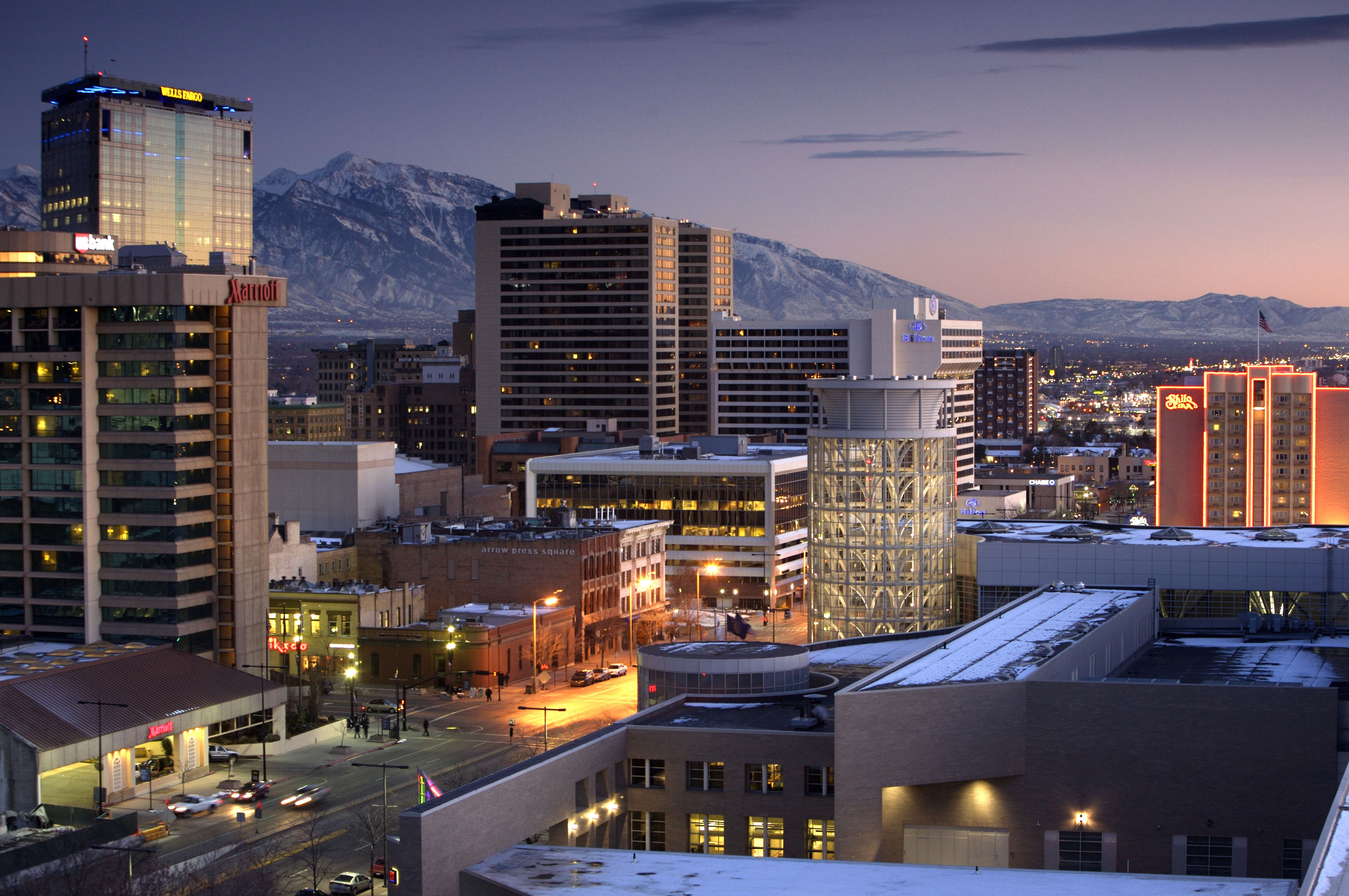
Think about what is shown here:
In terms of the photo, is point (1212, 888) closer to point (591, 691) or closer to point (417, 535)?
point (591, 691)

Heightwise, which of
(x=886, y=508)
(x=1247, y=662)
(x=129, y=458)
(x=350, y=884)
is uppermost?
(x=129, y=458)

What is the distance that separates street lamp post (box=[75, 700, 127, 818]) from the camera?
91.1 meters

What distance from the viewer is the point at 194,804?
90.8 metres

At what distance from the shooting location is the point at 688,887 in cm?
4928

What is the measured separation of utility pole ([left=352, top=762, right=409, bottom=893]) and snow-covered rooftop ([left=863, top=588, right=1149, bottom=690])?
2005 cm

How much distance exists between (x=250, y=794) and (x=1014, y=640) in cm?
4252

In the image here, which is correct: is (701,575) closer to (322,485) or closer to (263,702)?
(322,485)

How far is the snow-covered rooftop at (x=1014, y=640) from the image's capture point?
66812 millimetres

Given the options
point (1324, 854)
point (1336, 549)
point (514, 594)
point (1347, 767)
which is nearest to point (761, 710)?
point (1347, 767)

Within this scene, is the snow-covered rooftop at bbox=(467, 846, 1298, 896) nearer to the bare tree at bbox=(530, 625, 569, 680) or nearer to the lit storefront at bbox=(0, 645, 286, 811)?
the lit storefront at bbox=(0, 645, 286, 811)

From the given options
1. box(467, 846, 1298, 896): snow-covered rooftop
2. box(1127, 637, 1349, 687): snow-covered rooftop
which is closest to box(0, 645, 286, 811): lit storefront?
box(467, 846, 1298, 896): snow-covered rooftop

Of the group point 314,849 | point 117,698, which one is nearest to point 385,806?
point 314,849

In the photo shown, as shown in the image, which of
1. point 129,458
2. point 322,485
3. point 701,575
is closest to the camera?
point 129,458

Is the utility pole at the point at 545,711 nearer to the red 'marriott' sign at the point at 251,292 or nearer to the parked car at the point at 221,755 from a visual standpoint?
the parked car at the point at 221,755
